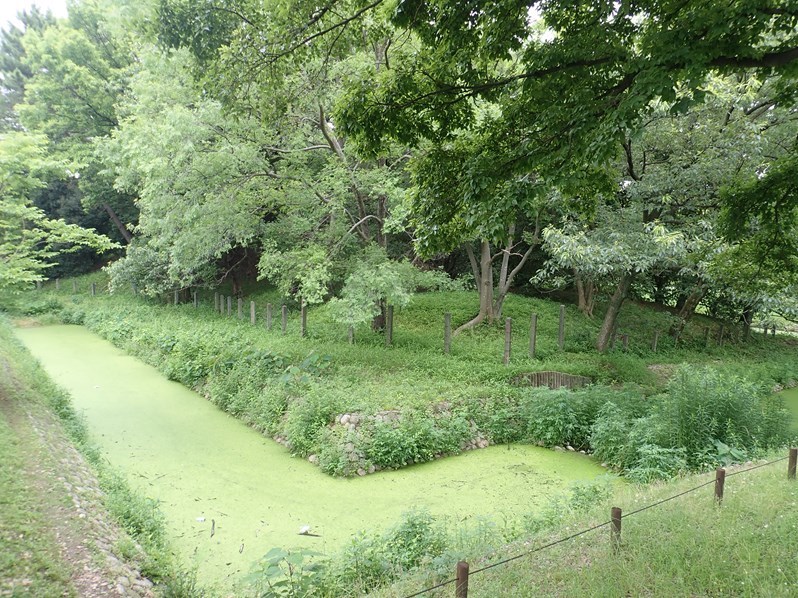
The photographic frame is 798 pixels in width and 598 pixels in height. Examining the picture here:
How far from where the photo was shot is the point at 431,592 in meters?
3.81

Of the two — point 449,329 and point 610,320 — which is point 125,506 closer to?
point 449,329

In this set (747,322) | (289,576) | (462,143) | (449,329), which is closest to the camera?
(289,576)

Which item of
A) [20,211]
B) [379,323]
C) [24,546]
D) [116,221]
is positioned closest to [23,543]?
[24,546]

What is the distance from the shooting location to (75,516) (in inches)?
192

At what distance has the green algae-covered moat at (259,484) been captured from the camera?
5.68 m

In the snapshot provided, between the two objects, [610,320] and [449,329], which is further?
[610,320]

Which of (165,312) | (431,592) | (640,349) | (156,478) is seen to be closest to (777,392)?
(640,349)

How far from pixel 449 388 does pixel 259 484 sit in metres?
4.05

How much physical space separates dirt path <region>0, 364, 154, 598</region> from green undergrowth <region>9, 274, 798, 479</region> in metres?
3.12

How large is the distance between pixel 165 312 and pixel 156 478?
43.3ft

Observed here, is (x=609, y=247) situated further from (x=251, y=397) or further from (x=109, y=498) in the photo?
(x=109, y=498)

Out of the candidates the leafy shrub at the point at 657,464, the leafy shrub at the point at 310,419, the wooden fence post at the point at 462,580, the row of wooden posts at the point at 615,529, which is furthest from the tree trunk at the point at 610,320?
the wooden fence post at the point at 462,580

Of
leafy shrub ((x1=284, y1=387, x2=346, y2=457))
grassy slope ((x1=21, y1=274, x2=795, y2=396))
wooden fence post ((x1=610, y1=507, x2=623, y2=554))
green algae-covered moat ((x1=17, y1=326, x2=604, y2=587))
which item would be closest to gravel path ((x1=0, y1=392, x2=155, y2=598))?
green algae-covered moat ((x1=17, y1=326, x2=604, y2=587))

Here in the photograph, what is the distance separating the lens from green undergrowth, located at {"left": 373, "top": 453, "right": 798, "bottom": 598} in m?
3.58
